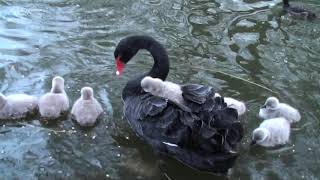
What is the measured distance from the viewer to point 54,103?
179 inches

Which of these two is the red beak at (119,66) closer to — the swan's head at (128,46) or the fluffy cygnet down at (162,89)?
the swan's head at (128,46)

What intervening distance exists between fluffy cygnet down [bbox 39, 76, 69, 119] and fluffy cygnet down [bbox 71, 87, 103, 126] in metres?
0.12

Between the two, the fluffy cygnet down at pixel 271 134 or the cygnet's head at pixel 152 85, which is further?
the cygnet's head at pixel 152 85

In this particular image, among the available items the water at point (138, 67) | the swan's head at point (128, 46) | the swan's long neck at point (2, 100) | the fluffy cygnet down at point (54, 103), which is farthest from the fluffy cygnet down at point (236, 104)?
the swan's long neck at point (2, 100)

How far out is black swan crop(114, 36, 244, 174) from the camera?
151 inches

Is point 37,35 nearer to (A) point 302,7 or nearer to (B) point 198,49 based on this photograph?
(B) point 198,49

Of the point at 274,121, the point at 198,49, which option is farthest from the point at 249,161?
the point at 198,49

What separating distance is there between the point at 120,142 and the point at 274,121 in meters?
1.23

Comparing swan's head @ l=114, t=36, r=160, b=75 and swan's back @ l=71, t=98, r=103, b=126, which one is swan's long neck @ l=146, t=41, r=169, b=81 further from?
swan's back @ l=71, t=98, r=103, b=126

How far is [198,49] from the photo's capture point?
20.2ft

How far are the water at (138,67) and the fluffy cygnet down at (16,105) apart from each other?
8cm

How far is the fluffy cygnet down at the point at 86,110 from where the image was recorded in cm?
448

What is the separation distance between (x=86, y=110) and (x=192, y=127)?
1010 millimetres

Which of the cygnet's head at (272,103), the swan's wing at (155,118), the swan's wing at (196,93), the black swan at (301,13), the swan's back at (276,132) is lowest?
the black swan at (301,13)
